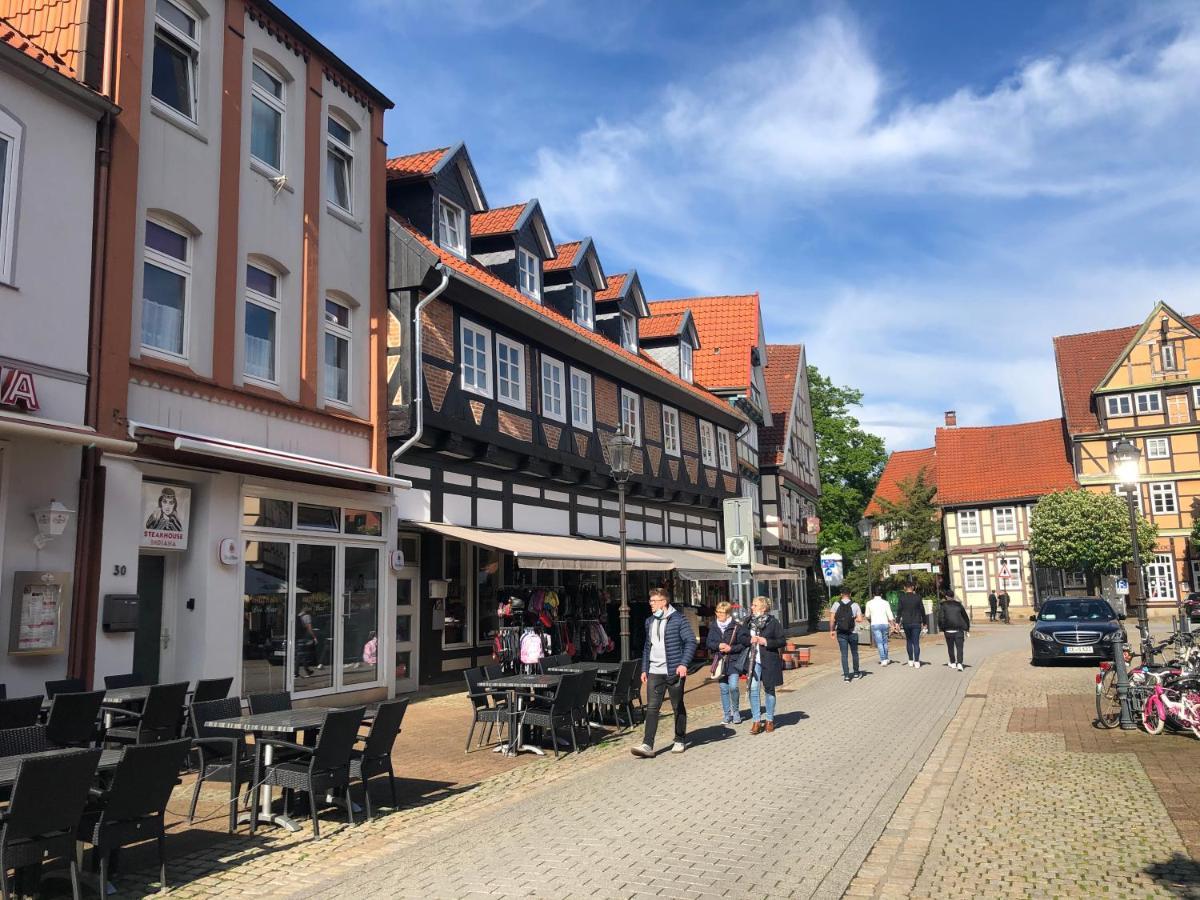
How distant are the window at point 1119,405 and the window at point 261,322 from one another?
47736mm

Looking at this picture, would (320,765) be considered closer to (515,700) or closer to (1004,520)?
(515,700)

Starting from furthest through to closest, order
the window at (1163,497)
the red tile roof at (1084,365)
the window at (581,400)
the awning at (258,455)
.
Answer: the red tile roof at (1084,365) → the window at (1163,497) → the window at (581,400) → the awning at (258,455)

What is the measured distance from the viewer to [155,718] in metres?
8.38

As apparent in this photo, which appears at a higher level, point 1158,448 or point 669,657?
point 1158,448

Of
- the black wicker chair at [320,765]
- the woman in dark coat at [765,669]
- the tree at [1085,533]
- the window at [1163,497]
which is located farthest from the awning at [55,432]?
the window at [1163,497]

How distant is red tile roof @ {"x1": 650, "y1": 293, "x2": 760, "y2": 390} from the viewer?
34312mm

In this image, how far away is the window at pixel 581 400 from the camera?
2134 centimetres

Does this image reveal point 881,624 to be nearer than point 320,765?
No

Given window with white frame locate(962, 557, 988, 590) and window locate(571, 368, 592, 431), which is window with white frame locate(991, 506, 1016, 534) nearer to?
window with white frame locate(962, 557, 988, 590)

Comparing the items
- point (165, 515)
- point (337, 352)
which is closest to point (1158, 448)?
point (337, 352)

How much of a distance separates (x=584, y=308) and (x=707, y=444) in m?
7.73

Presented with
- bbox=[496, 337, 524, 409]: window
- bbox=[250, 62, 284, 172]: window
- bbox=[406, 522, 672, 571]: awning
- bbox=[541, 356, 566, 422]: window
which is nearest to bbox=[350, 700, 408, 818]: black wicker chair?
bbox=[406, 522, 672, 571]: awning

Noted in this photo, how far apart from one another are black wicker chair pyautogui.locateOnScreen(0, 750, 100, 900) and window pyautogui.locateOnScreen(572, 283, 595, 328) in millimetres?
18520

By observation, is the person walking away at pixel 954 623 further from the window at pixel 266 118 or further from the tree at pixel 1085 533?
the tree at pixel 1085 533
